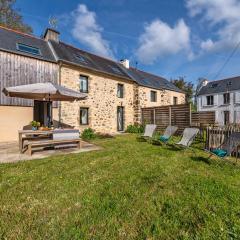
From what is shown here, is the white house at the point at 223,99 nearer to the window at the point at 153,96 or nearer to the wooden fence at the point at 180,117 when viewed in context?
the window at the point at 153,96

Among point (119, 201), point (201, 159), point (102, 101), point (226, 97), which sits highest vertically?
point (226, 97)

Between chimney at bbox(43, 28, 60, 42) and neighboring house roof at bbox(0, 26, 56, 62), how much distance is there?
110 cm

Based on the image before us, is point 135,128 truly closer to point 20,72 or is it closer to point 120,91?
point 120,91

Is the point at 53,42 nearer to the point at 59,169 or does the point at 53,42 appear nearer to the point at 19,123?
the point at 19,123

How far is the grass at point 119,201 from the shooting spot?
274cm

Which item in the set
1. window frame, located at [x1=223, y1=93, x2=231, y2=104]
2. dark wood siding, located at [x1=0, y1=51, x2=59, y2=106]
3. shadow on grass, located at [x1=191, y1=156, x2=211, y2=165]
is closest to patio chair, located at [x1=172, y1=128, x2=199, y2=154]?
shadow on grass, located at [x1=191, y1=156, x2=211, y2=165]

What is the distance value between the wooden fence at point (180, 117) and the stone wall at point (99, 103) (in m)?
3.36

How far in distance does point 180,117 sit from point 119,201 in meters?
12.0

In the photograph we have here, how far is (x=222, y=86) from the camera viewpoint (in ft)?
99.6

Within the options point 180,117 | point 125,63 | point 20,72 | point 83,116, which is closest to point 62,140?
point 20,72

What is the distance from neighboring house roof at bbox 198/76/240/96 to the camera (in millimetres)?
28522

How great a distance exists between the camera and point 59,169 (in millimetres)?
5395

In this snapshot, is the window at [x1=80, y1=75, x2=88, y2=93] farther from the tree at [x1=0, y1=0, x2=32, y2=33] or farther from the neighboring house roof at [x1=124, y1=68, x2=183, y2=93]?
the tree at [x1=0, y1=0, x2=32, y2=33]

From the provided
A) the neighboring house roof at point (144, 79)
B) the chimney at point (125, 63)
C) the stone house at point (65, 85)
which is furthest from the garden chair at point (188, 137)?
the chimney at point (125, 63)
